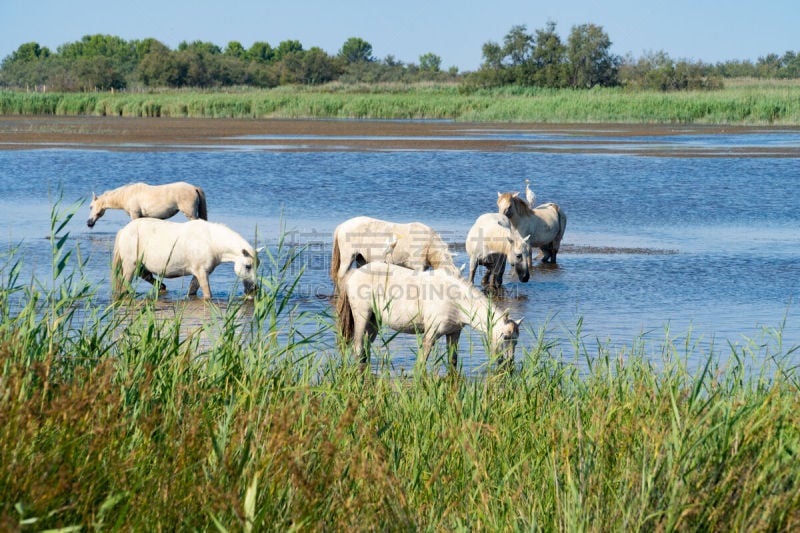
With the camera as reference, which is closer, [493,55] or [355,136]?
[355,136]

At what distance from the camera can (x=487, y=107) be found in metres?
64.4

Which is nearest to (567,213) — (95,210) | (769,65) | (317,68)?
(95,210)

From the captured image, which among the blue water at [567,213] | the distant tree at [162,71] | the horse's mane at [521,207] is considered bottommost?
the blue water at [567,213]

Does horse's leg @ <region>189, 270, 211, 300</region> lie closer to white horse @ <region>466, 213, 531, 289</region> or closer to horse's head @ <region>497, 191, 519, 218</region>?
white horse @ <region>466, 213, 531, 289</region>

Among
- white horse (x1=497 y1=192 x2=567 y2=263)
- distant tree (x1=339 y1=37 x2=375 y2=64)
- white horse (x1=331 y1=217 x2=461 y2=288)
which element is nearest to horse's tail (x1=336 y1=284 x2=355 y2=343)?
white horse (x1=331 y1=217 x2=461 y2=288)

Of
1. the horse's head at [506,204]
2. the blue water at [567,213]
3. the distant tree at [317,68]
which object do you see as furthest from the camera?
the distant tree at [317,68]

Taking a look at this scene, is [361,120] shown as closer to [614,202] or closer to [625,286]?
[614,202]

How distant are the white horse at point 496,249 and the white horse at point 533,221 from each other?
876 mm

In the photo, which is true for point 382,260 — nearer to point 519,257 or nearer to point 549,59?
point 519,257

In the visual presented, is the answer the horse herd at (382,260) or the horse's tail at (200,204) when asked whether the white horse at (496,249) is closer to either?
the horse herd at (382,260)

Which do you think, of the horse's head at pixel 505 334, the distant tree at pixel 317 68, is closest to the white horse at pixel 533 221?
the horse's head at pixel 505 334

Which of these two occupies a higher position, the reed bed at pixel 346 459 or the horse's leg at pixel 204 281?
the reed bed at pixel 346 459

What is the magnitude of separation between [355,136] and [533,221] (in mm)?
30989

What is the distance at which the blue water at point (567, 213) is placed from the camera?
36.6 feet
